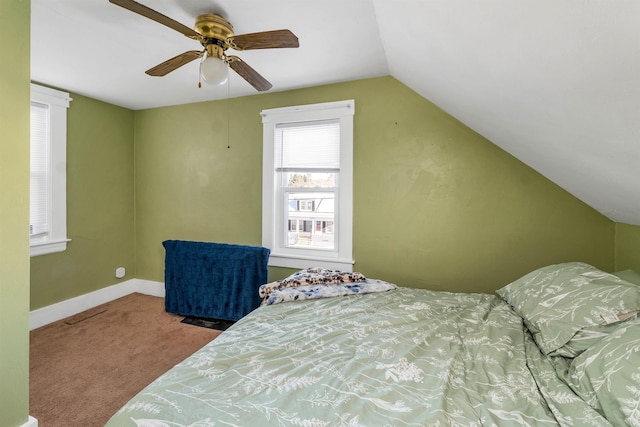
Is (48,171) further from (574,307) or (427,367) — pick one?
(574,307)

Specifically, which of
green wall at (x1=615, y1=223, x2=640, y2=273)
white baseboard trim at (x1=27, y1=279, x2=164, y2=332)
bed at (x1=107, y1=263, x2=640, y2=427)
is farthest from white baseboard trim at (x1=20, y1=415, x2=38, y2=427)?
green wall at (x1=615, y1=223, x2=640, y2=273)

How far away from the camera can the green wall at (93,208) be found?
10.1 ft

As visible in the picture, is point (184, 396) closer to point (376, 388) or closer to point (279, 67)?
point (376, 388)

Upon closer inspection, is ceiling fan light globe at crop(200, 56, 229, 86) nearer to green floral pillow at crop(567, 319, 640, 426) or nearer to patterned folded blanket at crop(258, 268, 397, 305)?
patterned folded blanket at crop(258, 268, 397, 305)

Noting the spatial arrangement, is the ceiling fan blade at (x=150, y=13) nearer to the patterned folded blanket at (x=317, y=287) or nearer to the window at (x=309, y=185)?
the window at (x=309, y=185)

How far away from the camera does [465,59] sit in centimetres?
151

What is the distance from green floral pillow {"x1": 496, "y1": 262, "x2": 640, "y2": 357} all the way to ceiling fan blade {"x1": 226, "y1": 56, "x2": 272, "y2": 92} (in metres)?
2.18

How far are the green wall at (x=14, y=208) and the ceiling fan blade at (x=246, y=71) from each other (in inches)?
38.7

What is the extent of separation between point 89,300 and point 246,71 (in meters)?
3.20

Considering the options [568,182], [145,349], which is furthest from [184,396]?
[568,182]

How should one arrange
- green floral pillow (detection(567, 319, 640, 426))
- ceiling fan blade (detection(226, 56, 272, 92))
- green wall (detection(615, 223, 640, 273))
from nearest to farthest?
green floral pillow (detection(567, 319, 640, 426)) < ceiling fan blade (detection(226, 56, 272, 92)) < green wall (detection(615, 223, 640, 273))

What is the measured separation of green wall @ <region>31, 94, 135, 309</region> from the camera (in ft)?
10.1

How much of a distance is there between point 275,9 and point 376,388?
6.60ft

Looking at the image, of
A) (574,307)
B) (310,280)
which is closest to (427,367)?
(574,307)
